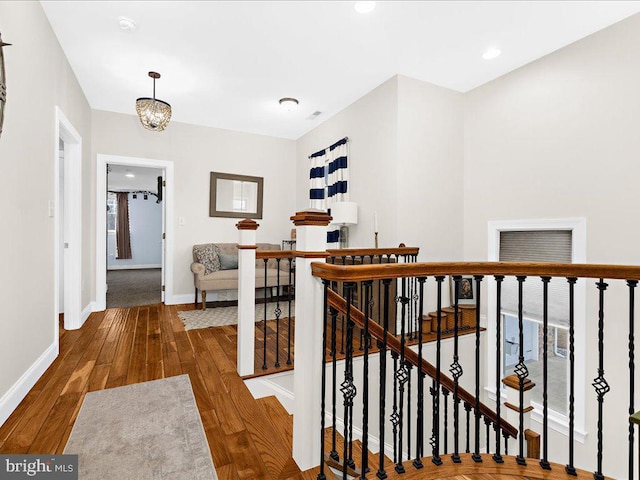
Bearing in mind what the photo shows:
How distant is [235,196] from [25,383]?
3664 millimetres

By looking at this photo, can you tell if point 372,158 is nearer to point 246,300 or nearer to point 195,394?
point 246,300

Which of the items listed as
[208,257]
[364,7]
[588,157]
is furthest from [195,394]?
[588,157]

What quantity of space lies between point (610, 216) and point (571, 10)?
65.0 inches

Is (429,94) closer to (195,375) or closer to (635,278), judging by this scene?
(635,278)

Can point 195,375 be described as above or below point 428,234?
below

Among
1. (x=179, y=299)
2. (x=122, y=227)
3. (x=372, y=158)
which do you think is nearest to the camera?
(x=372, y=158)

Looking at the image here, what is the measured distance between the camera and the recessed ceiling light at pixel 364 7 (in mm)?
2455

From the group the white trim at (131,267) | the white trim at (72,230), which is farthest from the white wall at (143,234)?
the white trim at (72,230)

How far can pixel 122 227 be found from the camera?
953cm

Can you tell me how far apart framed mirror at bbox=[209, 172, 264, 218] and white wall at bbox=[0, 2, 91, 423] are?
2440mm

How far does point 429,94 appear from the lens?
12.1 ft

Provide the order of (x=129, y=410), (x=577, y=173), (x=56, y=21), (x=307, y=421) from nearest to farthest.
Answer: (x=307, y=421) < (x=129, y=410) < (x=56, y=21) < (x=577, y=173)

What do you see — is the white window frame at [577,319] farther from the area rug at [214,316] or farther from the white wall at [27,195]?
the white wall at [27,195]

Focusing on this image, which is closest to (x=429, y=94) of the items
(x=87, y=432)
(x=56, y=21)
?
(x=56, y=21)
